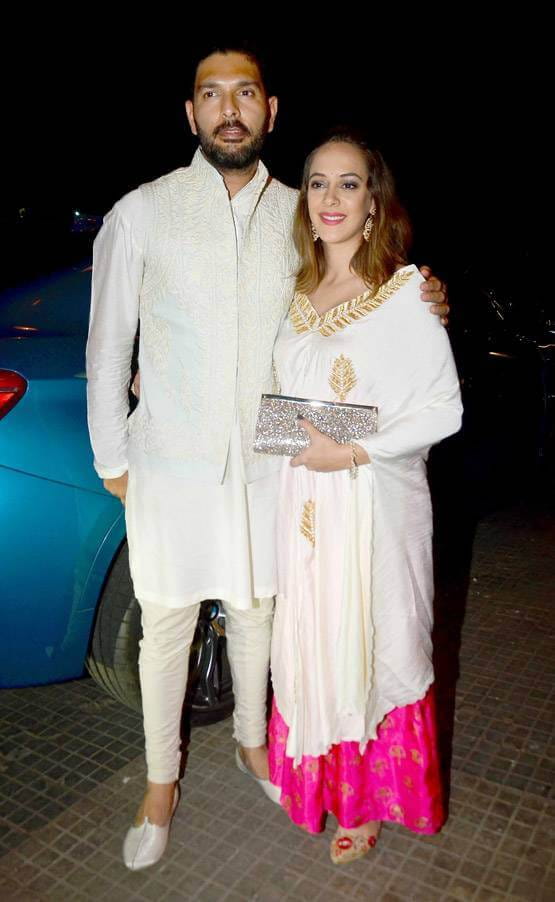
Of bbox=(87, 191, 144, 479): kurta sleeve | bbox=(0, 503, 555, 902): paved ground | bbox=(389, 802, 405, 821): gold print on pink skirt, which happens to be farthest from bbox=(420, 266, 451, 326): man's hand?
bbox=(0, 503, 555, 902): paved ground

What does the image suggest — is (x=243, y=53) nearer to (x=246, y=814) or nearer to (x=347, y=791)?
(x=347, y=791)

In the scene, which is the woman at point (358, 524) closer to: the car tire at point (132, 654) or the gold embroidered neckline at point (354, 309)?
the gold embroidered neckline at point (354, 309)

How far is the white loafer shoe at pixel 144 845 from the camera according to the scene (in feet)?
6.50

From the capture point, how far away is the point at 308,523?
6.33 feet

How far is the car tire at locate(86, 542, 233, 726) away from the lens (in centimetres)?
226

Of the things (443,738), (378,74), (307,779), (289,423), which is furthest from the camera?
(378,74)

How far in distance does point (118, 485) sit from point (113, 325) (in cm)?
42

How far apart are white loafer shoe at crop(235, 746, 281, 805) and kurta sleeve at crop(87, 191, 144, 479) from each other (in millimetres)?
1031

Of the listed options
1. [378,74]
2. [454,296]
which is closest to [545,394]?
→ [454,296]

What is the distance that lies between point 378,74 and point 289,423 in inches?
324

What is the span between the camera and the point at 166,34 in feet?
21.5

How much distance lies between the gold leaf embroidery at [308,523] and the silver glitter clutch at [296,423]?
14 centimetres

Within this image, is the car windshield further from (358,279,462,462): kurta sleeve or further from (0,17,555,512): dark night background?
(358,279,462,462): kurta sleeve

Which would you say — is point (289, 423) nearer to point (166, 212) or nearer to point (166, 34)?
point (166, 212)
